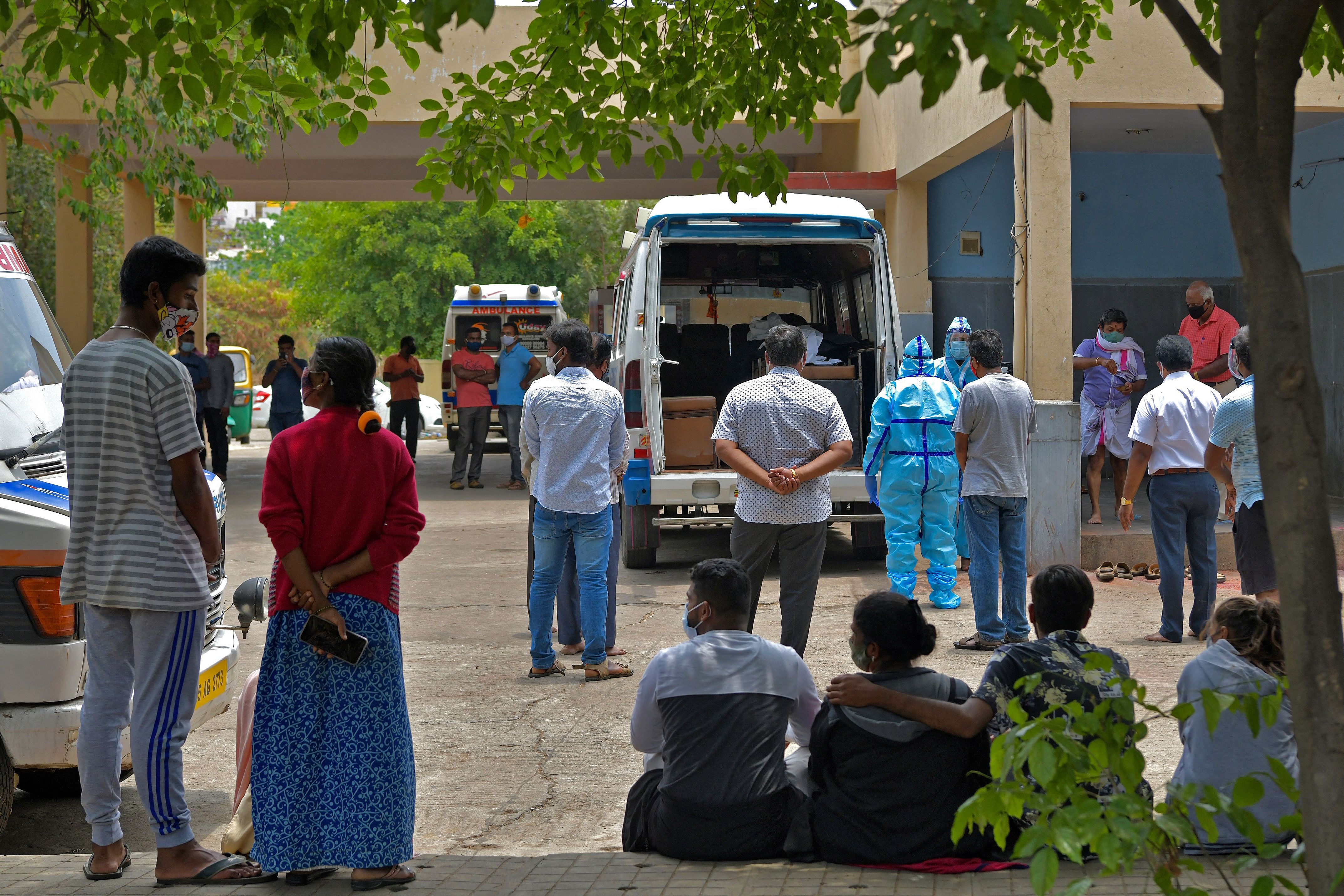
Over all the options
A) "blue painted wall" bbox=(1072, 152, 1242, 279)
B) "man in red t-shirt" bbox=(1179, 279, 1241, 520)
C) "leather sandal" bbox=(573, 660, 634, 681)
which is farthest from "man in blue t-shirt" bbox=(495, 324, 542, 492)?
"leather sandal" bbox=(573, 660, 634, 681)

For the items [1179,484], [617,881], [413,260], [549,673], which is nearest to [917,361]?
[1179,484]

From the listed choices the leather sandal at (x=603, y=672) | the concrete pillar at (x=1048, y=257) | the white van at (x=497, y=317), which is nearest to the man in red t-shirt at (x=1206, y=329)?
the concrete pillar at (x=1048, y=257)

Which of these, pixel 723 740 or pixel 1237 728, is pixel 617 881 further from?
pixel 1237 728

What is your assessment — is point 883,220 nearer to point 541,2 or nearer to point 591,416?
point 591,416

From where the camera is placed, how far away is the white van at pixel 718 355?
8852mm

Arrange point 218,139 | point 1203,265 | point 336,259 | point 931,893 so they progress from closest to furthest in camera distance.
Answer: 1. point 931,893
2. point 1203,265
3. point 218,139
4. point 336,259

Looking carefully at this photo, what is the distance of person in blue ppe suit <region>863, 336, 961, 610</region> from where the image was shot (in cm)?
771

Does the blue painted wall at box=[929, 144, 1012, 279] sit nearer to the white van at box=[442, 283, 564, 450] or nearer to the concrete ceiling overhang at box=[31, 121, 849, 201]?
the concrete ceiling overhang at box=[31, 121, 849, 201]

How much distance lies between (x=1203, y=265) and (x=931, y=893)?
11871 mm

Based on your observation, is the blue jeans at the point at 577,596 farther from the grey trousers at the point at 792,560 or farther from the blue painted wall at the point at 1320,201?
the blue painted wall at the point at 1320,201

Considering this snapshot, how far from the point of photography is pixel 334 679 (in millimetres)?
3506

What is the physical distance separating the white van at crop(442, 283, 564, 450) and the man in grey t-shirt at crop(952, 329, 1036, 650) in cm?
1351

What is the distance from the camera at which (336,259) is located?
36.2 metres

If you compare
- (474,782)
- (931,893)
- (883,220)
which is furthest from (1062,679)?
(883,220)
